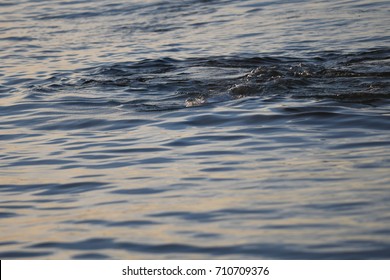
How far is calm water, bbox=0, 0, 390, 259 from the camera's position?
6004mm

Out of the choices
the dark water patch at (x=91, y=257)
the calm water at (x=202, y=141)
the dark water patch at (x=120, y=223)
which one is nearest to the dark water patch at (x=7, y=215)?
the calm water at (x=202, y=141)

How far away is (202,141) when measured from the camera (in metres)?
8.32

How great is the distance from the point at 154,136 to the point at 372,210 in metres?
3.00

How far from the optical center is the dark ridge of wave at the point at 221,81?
9859mm

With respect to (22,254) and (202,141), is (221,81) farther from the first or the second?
(22,254)

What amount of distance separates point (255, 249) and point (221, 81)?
525 cm

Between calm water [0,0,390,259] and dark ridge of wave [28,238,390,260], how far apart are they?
0.01 metres

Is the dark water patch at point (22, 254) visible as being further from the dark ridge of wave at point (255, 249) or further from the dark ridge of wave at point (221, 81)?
the dark ridge of wave at point (221, 81)

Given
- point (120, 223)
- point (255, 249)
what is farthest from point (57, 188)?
point (255, 249)

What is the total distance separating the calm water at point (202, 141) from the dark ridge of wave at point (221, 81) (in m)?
0.03

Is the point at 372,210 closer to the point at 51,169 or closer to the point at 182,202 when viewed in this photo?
the point at 182,202

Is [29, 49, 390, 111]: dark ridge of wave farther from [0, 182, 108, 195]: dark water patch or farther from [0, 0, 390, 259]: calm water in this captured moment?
[0, 182, 108, 195]: dark water patch

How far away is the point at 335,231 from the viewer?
229 inches

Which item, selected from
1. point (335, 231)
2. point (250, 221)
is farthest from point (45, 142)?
point (335, 231)
